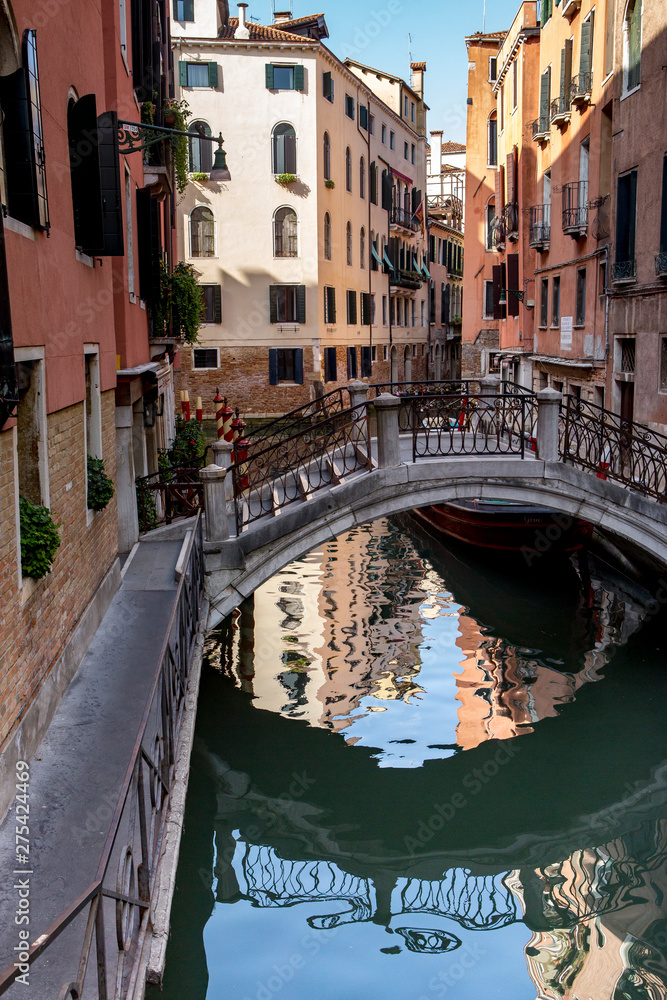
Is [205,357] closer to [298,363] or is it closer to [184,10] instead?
[298,363]

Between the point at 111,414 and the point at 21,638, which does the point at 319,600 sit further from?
the point at 21,638

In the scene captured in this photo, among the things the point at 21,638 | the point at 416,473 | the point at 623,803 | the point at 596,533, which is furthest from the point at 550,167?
the point at 21,638

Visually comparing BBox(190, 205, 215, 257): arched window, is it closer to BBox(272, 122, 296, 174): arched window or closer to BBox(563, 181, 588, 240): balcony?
BBox(272, 122, 296, 174): arched window

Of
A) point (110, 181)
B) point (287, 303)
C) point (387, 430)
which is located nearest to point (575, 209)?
point (387, 430)

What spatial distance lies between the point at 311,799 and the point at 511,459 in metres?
4.47

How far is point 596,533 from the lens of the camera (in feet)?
58.1

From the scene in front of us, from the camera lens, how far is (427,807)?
28.9 ft

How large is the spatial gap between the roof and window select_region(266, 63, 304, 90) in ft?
2.60

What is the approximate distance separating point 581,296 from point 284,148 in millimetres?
15157

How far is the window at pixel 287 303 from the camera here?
31.8 metres

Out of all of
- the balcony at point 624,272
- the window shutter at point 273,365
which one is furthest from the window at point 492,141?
the balcony at point 624,272

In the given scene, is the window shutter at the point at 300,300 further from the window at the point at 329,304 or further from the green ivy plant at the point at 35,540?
the green ivy plant at the point at 35,540

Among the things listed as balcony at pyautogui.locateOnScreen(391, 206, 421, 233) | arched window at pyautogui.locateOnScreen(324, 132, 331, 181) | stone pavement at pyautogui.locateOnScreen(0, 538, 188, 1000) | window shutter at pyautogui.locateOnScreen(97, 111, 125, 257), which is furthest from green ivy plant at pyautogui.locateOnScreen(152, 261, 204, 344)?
balcony at pyautogui.locateOnScreen(391, 206, 421, 233)

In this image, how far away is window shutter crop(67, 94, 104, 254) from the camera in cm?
813
